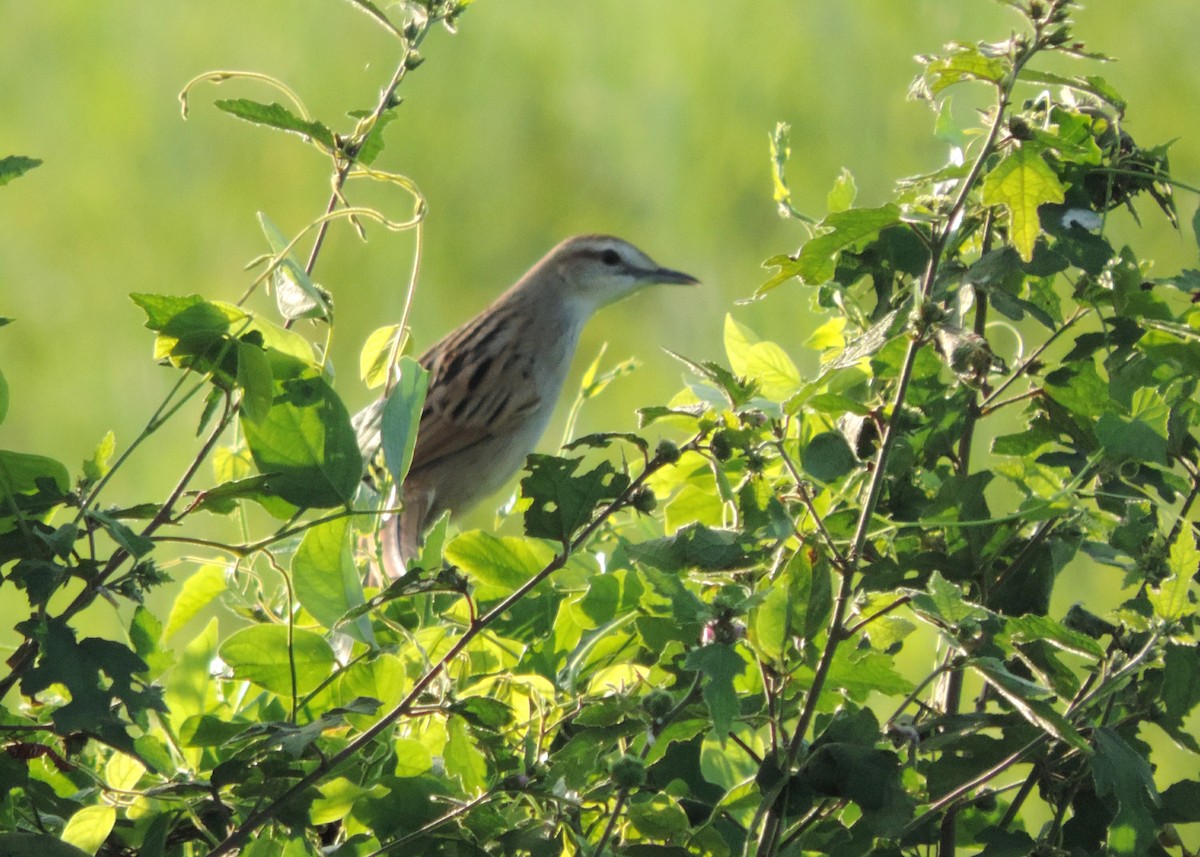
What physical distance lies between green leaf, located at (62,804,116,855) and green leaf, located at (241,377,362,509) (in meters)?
0.27

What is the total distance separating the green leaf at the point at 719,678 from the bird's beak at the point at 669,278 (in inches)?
136

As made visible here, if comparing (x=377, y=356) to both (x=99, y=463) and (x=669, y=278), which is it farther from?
(x=669, y=278)

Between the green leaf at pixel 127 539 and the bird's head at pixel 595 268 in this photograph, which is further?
the bird's head at pixel 595 268

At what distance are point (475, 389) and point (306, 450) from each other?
3.08 metres

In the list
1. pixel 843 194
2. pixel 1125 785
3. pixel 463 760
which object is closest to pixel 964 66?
pixel 843 194

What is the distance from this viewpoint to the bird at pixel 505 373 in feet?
13.3

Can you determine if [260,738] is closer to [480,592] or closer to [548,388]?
[480,592]

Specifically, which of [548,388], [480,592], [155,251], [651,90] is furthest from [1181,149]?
[480,592]

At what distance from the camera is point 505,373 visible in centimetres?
432

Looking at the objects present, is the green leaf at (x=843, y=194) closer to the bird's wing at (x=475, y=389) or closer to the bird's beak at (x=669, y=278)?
the bird's wing at (x=475, y=389)

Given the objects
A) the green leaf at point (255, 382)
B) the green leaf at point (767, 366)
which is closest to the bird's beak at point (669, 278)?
the green leaf at point (767, 366)

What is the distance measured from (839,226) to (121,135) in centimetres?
648

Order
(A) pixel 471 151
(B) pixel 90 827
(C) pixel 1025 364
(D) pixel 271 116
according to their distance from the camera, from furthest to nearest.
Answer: (A) pixel 471 151 → (C) pixel 1025 364 → (D) pixel 271 116 → (B) pixel 90 827

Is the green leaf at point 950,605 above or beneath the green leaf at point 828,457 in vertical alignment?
beneath
